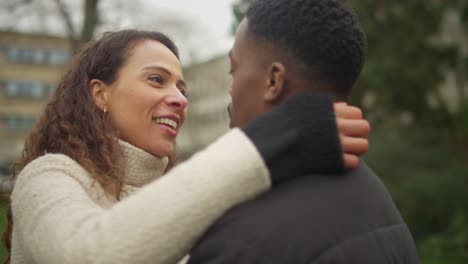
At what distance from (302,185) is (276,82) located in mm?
261

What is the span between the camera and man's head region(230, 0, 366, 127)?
1688 mm

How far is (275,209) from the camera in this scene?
158 cm

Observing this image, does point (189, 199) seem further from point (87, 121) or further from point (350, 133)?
point (87, 121)

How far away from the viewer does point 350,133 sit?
5.74 feet

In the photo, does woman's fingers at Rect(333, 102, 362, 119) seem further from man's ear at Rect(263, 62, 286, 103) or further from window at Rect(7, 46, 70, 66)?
window at Rect(7, 46, 70, 66)

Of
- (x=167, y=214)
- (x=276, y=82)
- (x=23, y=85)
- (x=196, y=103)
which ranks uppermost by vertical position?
(x=276, y=82)

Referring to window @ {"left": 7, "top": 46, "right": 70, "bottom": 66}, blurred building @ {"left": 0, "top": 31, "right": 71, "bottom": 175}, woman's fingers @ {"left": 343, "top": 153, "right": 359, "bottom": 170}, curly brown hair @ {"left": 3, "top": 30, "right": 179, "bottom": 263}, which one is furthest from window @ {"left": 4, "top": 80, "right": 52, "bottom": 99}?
woman's fingers @ {"left": 343, "top": 153, "right": 359, "bottom": 170}

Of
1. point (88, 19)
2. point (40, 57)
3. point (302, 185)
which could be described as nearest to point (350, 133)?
point (302, 185)

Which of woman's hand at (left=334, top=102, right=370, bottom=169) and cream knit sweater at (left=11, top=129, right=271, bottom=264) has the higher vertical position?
woman's hand at (left=334, top=102, right=370, bottom=169)

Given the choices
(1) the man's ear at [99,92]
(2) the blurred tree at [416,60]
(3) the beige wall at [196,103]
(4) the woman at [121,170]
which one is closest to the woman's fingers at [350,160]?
(4) the woman at [121,170]

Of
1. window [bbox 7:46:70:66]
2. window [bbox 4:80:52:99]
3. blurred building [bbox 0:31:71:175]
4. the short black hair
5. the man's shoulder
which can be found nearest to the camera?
the man's shoulder

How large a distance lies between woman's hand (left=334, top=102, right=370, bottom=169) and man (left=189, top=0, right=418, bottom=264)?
36mm

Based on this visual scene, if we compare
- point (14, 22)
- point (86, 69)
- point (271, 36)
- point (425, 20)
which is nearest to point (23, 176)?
point (86, 69)

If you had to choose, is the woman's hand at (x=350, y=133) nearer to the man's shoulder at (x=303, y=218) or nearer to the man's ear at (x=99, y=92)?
the man's shoulder at (x=303, y=218)
